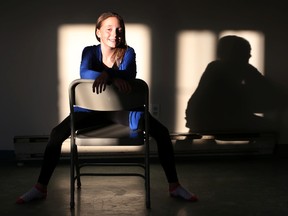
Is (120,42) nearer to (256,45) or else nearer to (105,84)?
(105,84)

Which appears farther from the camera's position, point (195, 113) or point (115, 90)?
point (195, 113)

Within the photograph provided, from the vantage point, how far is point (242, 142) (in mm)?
3736

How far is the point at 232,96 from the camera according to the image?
3775mm

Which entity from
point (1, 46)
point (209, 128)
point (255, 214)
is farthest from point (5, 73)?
point (255, 214)

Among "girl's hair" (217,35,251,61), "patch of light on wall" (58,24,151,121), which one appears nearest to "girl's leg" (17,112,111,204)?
"patch of light on wall" (58,24,151,121)

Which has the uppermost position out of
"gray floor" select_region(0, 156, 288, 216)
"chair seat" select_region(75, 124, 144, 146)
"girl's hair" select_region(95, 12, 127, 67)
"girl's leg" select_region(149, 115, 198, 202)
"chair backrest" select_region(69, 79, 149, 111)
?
"girl's hair" select_region(95, 12, 127, 67)

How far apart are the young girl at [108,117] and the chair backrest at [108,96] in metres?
0.15

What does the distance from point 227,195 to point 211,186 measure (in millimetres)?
220

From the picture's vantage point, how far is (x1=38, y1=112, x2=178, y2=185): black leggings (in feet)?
8.32

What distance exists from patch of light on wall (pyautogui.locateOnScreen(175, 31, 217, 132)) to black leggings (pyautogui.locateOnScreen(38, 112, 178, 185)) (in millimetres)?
1159

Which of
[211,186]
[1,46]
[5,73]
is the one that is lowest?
[211,186]

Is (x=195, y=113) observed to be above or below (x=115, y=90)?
below

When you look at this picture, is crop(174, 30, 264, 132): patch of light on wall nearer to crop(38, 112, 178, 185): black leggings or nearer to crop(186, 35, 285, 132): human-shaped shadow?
crop(186, 35, 285, 132): human-shaped shadow

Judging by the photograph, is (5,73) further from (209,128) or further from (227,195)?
(227,195)
